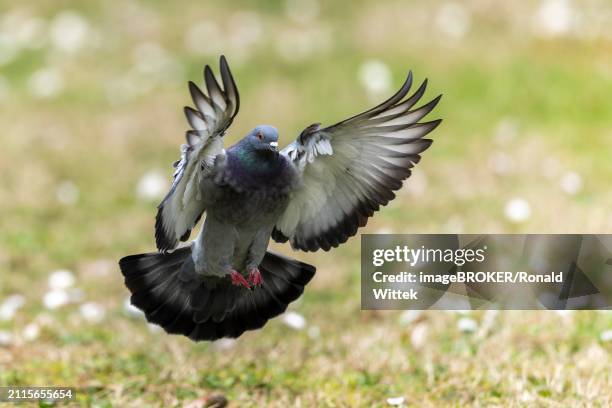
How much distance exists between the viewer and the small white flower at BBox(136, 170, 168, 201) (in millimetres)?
8930

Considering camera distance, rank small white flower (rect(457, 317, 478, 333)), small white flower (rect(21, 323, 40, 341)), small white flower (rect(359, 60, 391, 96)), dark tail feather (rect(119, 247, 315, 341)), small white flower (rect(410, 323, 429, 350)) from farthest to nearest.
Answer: small white flower (rect(359, 60, 391, 96)) < small white flower (rect(21, 323, 40, 341)) < small white flower (rect(410, 323, 429, 350)) < small white flower (rect(457, 317, 478, 333)) < dark tail feather (rect(119, 247, 315, 341))

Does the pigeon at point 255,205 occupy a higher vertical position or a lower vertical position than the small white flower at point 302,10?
lower

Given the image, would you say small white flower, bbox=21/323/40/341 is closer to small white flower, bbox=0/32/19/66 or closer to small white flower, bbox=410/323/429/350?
small white flower, bbox=410/323/429/350

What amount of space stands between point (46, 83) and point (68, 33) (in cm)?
191

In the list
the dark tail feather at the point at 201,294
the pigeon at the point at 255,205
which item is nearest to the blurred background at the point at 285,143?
the dark tail feather at the point at 201,294

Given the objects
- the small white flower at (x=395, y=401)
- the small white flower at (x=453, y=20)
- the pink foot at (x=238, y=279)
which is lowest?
the small white flower at (x=395, y=401)

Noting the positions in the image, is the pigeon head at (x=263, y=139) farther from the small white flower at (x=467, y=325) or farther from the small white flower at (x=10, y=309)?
the small white flower at (x=10, y=309)

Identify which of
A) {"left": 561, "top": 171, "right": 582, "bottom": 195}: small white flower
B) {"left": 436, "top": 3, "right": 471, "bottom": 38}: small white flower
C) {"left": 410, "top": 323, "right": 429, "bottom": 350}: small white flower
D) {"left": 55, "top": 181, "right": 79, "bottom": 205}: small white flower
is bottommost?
{"left": 410, "top": 323, "right": 429, "bottom": 350}: small white flower

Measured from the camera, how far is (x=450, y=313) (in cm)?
548

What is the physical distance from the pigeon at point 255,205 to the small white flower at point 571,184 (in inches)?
169

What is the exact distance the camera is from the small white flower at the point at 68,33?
13.6 meters

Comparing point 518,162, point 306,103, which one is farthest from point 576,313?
point 306,103

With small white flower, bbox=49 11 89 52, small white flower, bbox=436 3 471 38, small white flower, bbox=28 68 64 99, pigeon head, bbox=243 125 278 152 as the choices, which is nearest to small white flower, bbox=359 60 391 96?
small white flower, bbox=436 3 471 38

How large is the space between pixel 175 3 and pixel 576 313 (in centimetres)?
1131
